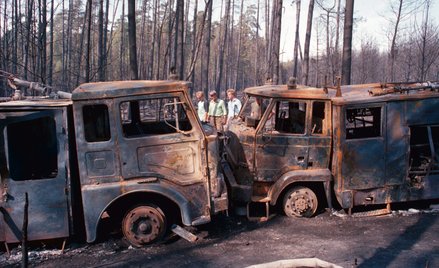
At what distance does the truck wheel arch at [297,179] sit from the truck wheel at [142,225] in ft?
6.79

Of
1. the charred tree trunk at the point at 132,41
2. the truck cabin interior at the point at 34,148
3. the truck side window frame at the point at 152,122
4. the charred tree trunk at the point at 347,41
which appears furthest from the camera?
the charred tree trunk at the point at 347,41

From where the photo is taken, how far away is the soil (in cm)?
555

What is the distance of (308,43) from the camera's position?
22656 mm

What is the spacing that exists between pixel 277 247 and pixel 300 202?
136cm

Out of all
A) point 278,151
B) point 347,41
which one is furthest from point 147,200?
point 347,41

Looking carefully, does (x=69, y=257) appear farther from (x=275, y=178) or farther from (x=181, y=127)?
(x=275, y=178)

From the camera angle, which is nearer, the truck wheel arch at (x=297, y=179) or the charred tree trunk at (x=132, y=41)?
the truck wheel arch at (x=297, y=179)

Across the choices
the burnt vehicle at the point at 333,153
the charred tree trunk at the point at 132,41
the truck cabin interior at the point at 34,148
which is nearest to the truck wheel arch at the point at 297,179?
the burnt vehicle at the point at 333,153

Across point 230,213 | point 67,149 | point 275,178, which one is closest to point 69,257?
point 67,149

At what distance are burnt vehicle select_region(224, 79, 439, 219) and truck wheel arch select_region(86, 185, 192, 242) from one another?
1464 mm

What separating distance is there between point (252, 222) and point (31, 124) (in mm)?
4234

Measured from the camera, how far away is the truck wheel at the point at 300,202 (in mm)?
7137

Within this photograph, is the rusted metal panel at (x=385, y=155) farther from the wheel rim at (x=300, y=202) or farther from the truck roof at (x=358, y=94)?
the wheel rim at (x=300, y=202)

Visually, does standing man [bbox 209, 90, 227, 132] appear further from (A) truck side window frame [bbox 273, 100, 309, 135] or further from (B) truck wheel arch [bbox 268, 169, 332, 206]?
(B) truck wheel arch [bbox 268, 169, 332, 206]
